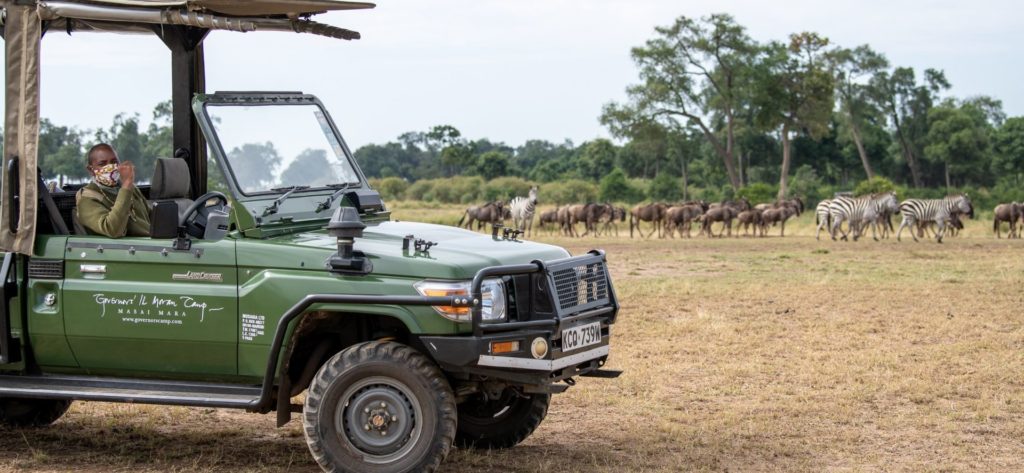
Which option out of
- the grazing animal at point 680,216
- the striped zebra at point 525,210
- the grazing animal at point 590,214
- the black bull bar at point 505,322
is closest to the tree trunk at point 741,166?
the grazing animal at point 590,214

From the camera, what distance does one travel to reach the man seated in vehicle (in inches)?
303

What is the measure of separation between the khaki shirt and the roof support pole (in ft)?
2.74

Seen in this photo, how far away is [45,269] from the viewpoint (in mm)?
7719

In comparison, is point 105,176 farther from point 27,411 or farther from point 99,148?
point 27,411

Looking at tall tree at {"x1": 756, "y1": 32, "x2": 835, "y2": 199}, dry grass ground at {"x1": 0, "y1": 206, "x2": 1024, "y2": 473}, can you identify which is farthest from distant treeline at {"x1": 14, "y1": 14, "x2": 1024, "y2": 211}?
dry grass ground at {"x1": 0, "y1": 206, "x2": 1024, "y2": 473}

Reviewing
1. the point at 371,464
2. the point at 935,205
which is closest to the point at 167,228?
the point at 371,464

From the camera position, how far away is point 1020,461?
329 inches

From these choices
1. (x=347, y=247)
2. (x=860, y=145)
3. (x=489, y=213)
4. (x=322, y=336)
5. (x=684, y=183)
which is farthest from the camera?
(x=860, y=145)

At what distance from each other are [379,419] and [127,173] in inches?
90.0

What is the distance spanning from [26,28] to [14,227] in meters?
1.19

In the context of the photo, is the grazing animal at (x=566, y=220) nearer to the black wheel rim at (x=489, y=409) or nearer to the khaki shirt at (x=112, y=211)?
the black wheel rim at (x=489, y=409)

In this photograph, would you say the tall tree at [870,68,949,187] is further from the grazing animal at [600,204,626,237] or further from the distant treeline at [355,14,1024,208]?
the grazing animal at [600,204,626,237]

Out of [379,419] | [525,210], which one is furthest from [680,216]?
[379,419]

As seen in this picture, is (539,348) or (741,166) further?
(741,166)
